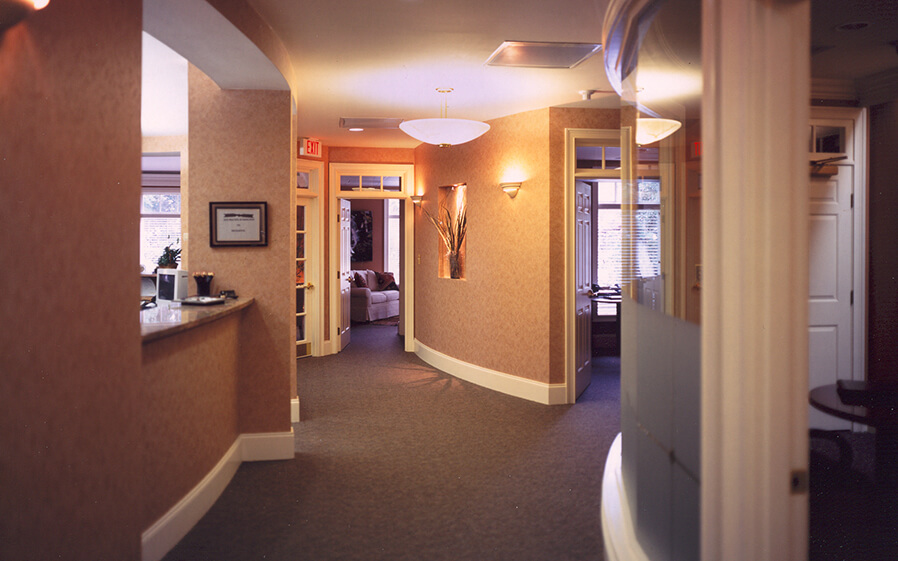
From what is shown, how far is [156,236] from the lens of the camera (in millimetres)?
10516

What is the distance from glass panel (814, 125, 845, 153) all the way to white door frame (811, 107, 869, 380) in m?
0.03

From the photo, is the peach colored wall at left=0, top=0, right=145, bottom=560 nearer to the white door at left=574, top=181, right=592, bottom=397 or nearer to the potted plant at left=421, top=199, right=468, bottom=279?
the white door at left=574, top=181, right=592, bottom=397

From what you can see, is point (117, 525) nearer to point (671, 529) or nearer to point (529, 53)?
point (671, 529)

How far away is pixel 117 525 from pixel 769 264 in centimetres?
214

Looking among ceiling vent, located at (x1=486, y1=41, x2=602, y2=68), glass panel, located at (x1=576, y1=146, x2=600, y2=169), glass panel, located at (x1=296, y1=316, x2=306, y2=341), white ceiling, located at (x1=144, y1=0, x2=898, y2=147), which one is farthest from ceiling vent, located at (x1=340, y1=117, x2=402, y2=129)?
glass panel, located at (x1=576, y1=146, x2=600, y2=169)

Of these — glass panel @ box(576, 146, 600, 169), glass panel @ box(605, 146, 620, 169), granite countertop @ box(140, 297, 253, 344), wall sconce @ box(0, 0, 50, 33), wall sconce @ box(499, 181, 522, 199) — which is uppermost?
glass panel @ box(576, 146, 600, 169)

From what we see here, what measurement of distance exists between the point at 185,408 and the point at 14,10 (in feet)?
6.50

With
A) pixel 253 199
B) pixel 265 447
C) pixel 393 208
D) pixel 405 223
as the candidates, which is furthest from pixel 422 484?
pixel 393 208

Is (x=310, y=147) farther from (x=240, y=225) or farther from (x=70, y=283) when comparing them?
(x=70, y=283)

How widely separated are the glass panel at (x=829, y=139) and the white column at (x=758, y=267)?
270 centimetres

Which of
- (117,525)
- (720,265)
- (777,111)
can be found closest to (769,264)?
(720,265)

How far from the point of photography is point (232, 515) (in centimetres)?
291

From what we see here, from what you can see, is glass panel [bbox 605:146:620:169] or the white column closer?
the white column

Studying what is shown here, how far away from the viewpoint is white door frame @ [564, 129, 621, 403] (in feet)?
16.7
